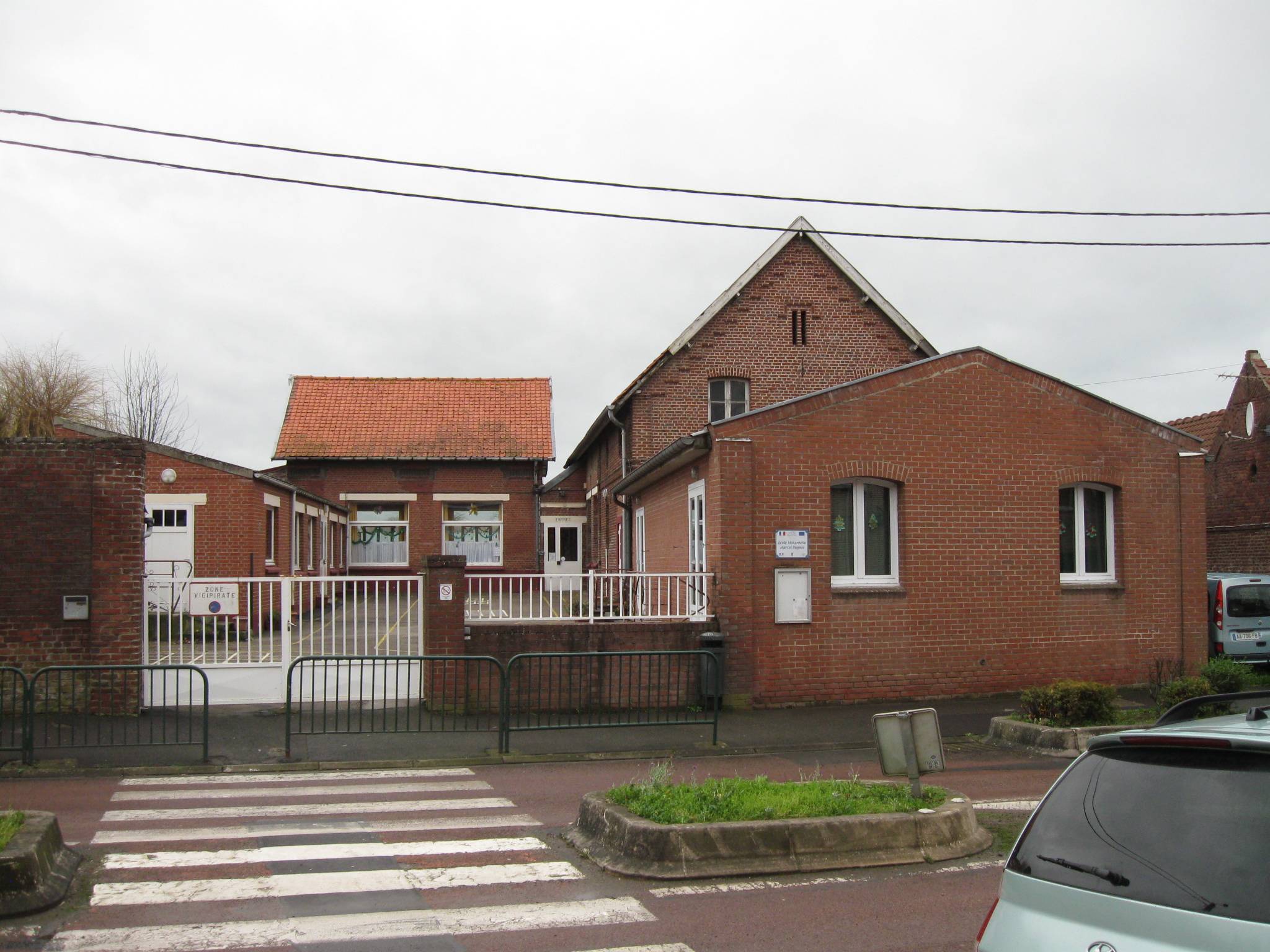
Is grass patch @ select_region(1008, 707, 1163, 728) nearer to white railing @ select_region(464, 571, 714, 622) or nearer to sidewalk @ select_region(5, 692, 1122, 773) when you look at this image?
sidewalk @ select_region(5, 692, 1122, 773)

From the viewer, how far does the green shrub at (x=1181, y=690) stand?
11.8 m

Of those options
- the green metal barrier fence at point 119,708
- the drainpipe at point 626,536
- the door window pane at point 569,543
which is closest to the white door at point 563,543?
the door window pane at point 569,543

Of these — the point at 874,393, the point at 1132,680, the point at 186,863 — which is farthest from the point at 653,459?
the point at 186,863

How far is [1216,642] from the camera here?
17766 millimetres

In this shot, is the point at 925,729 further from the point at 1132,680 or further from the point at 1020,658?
the point at 1132,680

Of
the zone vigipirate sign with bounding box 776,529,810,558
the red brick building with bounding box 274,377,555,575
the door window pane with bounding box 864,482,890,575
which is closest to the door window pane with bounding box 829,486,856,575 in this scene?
the door window pane with bounding box 864,482,890,575

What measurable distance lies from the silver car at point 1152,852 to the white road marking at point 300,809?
608 cm

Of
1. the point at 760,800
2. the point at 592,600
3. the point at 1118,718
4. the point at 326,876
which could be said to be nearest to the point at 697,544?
the point at 592,600

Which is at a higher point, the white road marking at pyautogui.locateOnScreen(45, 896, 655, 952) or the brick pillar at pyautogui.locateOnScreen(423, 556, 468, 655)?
the brick pillar at pyautogui.locateOnScreen(423, 556, 468, 655)

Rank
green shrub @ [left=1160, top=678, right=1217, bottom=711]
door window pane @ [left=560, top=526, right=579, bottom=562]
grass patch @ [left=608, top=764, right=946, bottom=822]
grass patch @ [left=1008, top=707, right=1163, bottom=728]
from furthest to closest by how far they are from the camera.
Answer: door window pane @ [left=560, top=526, right=579, bottom=562] → green shrub @ [left=1160, top=678, right=1217, bottom=711] → grass patch @ [left=1008, top=707, right=1163, bottom=728] → grass patch @ [left=608, top=764, right=946, bottom=822]

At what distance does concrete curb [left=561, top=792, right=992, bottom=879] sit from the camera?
21.5 feet

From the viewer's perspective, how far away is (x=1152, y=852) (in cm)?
308

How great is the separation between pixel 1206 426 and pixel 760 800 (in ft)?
88.7

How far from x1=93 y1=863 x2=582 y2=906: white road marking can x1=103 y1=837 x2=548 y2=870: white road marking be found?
38 cm
